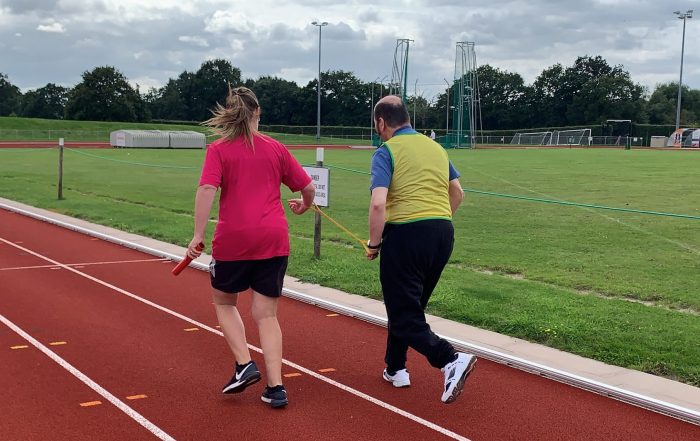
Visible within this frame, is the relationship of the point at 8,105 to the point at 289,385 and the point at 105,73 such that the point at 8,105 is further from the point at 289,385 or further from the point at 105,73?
the point at 289,385

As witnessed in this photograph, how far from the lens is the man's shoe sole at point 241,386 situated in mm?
4922

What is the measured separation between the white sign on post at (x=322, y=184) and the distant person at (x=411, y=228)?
5429mm

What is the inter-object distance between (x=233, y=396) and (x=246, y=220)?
1294 mm

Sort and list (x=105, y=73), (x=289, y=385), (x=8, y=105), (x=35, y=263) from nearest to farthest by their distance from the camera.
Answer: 1. (x=289, y=385)
2. (x=35, y=263)
3. (x=105, y=73)
4. (x=8, y=105)

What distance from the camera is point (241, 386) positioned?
196 inches

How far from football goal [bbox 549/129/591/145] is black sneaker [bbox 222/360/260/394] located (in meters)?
89.8

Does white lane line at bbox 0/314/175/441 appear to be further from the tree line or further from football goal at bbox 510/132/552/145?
the tree line

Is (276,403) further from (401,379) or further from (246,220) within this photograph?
(246,220)

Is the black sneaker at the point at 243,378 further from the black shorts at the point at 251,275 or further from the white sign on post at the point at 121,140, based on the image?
the white sign on post at the point at 121,140

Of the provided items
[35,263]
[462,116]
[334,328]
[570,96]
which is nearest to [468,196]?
[35,263]

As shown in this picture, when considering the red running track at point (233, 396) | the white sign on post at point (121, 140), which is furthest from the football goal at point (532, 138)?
the red running track at point (233, 396)

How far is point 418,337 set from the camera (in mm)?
4941

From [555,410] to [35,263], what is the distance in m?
7.81

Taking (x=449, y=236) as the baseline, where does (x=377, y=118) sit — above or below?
above
